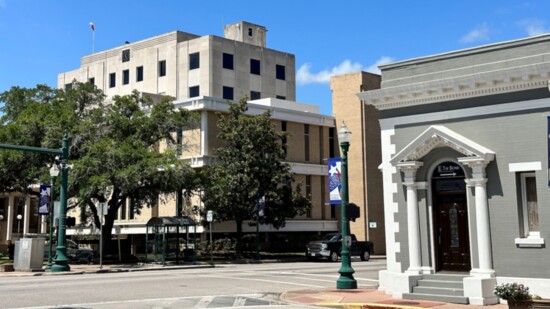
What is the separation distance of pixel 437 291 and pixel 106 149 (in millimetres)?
23286

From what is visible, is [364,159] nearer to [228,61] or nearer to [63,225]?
[228,61]

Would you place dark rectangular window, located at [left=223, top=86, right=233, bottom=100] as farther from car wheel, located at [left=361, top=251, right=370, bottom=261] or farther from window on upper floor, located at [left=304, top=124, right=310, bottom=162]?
car wheel, located at [left=361, top=251, right=370, bottom=261]

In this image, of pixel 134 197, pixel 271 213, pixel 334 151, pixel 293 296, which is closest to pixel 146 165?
pixel 134 197

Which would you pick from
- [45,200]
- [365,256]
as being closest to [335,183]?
[45,200]

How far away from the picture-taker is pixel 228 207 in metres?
42.3

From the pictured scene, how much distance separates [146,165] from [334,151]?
26779mm

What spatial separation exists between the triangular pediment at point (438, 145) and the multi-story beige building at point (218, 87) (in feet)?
94.6

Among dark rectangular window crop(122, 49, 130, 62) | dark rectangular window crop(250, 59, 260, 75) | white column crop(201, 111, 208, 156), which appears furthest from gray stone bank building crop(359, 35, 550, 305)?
dark rectangular window crop(122, 49, 130, 62)

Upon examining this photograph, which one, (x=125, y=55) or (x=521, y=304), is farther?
(x=125, y=55)

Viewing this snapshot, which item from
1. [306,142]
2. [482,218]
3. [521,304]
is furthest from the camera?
[306,142]

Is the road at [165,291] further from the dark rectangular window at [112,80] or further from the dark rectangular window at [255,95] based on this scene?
the dark rectangular window at [112,80]

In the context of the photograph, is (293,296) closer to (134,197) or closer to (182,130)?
(134,197)

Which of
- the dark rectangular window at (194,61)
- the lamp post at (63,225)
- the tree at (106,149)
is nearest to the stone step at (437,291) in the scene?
the lamp post at (63,225)

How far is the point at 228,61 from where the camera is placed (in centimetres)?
6800
